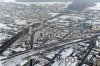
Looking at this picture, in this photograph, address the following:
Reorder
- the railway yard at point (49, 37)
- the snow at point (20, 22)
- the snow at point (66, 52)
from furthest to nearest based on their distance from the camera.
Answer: the snow at point (20, 22) → the snow at point (66, 52) → the railway yard at point (49, 37)

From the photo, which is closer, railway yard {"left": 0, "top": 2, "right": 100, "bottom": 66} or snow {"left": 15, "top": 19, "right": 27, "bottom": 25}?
railway yard {"left": 0, "top": 2, "right": 100, "bottom": 66}

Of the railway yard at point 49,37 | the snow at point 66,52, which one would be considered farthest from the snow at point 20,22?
the snow at point 66,52

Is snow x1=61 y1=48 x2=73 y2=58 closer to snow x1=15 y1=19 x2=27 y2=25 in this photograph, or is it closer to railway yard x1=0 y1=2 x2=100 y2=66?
railway yard x1=0 y1=2 x2=100 y2=66

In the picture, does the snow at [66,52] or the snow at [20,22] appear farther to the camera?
the snow at [20,22]

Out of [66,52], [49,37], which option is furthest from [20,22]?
[66,52]

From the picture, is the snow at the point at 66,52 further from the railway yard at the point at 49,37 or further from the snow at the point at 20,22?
the snow at the point at 20,22

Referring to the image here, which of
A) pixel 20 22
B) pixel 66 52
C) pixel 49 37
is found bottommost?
pixel 66 52

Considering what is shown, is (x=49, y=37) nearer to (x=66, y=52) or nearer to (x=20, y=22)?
(x=66, y=52)

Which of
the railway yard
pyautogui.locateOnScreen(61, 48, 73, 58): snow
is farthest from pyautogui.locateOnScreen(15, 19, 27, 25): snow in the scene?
pyautogui.locateOnScreen(61, 48, 73, 58): snow

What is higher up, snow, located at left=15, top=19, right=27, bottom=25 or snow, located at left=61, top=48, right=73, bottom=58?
snow, located at left=15, top=19, right=27, bottom=25

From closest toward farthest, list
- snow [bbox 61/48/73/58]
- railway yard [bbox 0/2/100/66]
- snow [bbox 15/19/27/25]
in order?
railway yard [bbox 0/2/100/66] → snow [bbox 61/48/73/58] → snow [bbox 15/19/27/25]

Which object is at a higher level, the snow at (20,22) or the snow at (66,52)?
the snow at (20,22)
